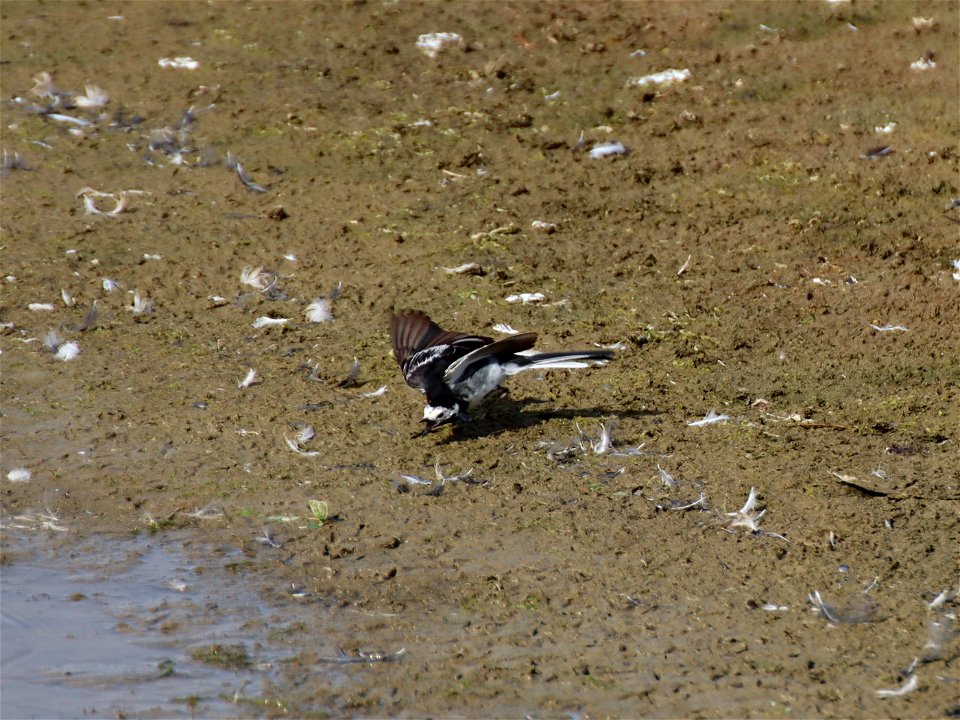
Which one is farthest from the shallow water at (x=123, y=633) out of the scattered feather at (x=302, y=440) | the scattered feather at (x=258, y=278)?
the scattered feather at (x=258, y=278)

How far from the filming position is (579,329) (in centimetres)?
754

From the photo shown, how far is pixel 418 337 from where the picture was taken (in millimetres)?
6938

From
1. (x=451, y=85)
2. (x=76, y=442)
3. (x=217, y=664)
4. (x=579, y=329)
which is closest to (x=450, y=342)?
(x=579, y=329)

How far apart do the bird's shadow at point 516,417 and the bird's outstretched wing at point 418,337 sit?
0.40 m

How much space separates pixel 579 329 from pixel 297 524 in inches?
98.8

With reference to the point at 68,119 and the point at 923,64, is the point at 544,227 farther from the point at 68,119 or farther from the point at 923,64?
the point at 68,119

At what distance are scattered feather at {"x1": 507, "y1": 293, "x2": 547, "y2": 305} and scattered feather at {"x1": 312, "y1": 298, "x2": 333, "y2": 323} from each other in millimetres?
1127

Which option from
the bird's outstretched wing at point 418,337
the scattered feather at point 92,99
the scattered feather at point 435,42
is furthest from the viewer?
the scattered feather at point 435,42

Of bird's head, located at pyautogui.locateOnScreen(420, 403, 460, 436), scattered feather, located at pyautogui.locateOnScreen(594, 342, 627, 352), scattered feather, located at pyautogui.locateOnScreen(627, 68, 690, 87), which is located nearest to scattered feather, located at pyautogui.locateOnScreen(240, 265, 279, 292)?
bird's head, located at pyautogui.locateOnScreen(420, 403, 460, 436)

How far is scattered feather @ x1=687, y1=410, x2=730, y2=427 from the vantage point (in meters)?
6.52

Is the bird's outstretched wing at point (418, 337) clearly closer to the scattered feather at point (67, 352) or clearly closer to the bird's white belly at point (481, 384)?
the bird's white belly at point (481, 384)

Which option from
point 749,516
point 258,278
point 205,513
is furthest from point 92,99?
point 749,516

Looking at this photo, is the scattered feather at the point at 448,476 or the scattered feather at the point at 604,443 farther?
the scattered feather at the point at 604,443

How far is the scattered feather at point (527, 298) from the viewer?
25.8ft
